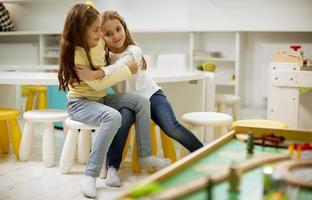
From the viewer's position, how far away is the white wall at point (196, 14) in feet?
14.1

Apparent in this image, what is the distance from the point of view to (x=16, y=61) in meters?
5.23

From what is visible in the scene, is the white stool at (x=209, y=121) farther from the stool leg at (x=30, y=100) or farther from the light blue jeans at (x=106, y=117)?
the stool leg at (x=30, y=100)

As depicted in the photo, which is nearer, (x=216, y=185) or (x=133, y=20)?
(x=216, y=185)

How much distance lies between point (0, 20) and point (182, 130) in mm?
3906

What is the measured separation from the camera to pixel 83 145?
2268mm

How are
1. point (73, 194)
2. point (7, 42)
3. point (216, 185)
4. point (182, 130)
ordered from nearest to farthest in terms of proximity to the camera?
point (216, 185), point (73, 194), point (182, 130), point (7, 42)

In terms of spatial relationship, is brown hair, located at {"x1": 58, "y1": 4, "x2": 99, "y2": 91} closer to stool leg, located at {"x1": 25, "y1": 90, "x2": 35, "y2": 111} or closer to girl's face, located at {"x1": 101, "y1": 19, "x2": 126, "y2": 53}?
girl's face, located at {"x1": 101, "y1": 19, "x2": 126, "y2": 53}

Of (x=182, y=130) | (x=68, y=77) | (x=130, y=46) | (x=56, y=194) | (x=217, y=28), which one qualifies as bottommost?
(x=56, y=194)

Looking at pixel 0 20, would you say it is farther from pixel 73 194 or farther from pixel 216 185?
pixel 216 185

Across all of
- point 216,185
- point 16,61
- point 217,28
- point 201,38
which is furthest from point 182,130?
point 16,61

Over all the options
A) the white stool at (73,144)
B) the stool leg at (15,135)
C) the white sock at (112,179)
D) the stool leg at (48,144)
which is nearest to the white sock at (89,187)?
the white sock at (112,179)

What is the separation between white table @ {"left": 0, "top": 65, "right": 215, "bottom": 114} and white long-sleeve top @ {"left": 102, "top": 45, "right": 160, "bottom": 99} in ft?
0.70

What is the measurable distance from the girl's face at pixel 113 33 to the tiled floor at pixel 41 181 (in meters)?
0.69

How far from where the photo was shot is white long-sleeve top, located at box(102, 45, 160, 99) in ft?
6.66
